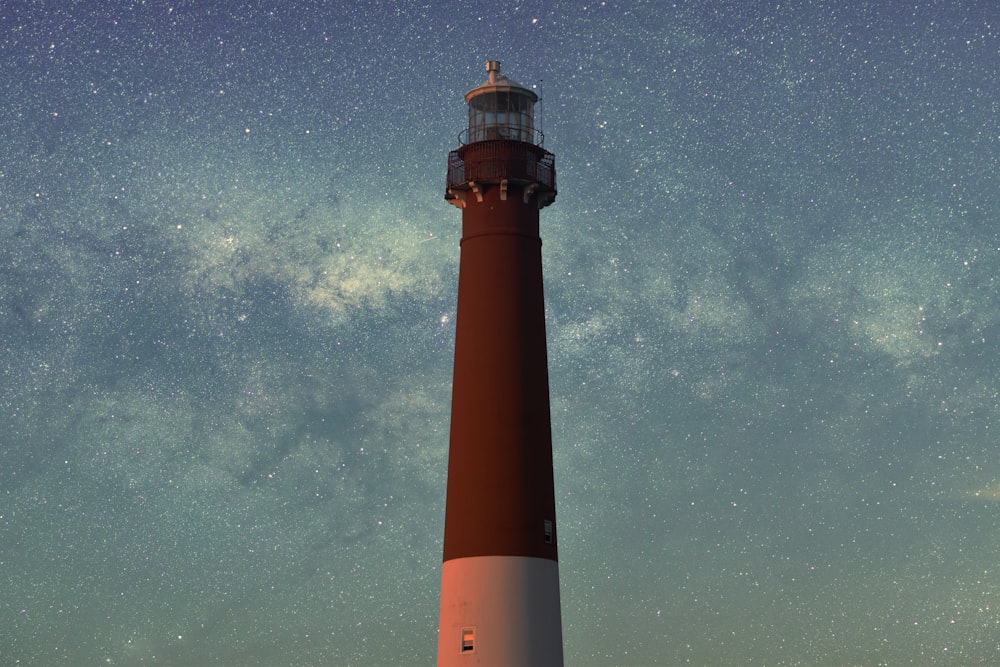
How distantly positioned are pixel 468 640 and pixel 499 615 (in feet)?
3.42

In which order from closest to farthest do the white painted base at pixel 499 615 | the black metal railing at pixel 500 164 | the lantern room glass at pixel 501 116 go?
the white painted base at pixel 499 615 < the black metal railing at pixel 500 164 < the lantern room glass at pixel 501 116

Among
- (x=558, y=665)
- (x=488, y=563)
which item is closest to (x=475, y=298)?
(x=488, y=563)

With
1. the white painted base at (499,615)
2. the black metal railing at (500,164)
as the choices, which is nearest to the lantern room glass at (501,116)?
the black metal railing at (500,164)

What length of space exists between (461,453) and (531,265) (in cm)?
573

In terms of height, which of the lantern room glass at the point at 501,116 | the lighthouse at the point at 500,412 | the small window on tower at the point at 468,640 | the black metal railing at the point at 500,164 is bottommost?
the small window on tower at the point at 468,640

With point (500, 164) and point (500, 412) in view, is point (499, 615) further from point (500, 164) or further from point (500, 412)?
point (500, 164)

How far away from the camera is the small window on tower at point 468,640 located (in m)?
39.4

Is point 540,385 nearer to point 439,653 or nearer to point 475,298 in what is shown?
point 475,298

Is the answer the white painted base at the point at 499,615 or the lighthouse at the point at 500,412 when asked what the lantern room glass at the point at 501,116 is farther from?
the white painted base at the point at 499,615

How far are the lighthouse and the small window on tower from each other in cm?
3

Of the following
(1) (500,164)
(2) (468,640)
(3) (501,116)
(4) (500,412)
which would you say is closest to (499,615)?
(2) (468,640)

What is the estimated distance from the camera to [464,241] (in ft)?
142

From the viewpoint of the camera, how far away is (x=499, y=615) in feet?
129

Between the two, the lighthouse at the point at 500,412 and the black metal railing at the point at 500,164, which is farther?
the black metal railing at the point at 500,164
